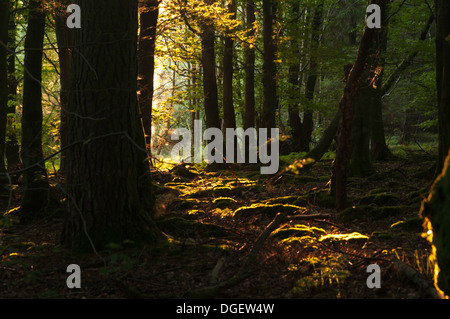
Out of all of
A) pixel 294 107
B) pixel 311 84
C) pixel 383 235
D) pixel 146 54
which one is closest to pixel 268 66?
pixel 146 54

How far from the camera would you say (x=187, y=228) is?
23.7 ft

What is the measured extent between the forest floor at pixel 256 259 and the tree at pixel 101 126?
0.41 meters

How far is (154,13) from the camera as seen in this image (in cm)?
1246

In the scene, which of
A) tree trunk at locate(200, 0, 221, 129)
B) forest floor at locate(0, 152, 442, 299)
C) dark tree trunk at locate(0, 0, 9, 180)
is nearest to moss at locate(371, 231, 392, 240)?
forest floor at locate(0, 152, 442, 299)

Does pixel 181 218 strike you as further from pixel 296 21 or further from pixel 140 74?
pixel 296 21

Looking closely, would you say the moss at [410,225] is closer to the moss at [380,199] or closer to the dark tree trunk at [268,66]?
the moss at [380,199]

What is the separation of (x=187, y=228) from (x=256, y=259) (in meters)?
2.22

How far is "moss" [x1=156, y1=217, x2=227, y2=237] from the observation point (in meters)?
6.91

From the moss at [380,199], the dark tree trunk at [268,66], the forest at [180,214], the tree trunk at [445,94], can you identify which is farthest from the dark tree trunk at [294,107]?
the tree trunk at [445,94]

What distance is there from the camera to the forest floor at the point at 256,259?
14.5ft

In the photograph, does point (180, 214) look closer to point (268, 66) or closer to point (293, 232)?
point (293, 232)
